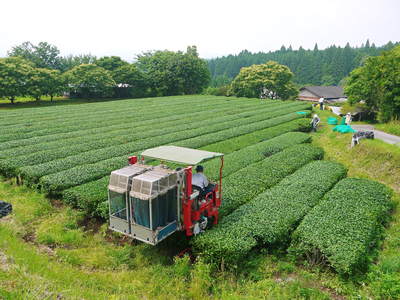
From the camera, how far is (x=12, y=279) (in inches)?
294

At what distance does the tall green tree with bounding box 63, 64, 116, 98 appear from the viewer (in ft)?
194

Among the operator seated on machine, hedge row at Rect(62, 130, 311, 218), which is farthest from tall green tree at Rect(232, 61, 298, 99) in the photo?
the operator seated on machine

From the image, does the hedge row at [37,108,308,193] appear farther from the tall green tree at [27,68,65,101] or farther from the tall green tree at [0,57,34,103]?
the tall green tree at [27,68,65,101]

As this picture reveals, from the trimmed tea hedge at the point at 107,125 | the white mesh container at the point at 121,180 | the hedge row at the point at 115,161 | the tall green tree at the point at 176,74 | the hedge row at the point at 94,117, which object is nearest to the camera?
the white mesh container at the point at 121,180

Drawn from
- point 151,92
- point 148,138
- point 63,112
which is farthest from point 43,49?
point 148,138

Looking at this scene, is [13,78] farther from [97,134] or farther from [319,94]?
[319,94]

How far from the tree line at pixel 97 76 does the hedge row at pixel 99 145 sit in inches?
1318

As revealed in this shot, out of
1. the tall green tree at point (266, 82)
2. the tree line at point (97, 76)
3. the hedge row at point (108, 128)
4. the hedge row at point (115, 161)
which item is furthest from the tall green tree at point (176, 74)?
the hedge row at point (115, 161)

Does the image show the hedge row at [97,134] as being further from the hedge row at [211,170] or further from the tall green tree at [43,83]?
the tall green tree at [43,83]

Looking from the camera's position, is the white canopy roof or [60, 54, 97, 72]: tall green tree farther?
[60, 54, 97, 72]: tall green tree

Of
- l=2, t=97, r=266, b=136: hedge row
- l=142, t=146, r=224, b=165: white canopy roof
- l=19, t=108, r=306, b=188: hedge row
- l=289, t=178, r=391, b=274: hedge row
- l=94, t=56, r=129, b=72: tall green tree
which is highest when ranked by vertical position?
l=94, t=56, r=129, b=72: tall green tree

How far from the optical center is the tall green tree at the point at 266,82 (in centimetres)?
6769

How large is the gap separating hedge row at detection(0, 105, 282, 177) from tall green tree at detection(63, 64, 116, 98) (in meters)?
32.8

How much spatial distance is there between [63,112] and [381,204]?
3807 centimetres
